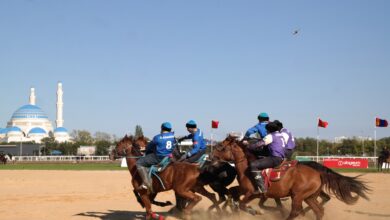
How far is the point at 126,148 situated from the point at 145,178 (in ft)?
4.85

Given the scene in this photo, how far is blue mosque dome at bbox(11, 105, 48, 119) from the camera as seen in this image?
13838 centimetres

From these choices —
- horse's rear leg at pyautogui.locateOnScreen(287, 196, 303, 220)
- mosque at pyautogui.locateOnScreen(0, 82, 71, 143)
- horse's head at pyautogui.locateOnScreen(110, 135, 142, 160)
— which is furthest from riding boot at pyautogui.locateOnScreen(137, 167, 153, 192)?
mosque at pyautogui.locateOnScreen(0, 82, 71, 143)

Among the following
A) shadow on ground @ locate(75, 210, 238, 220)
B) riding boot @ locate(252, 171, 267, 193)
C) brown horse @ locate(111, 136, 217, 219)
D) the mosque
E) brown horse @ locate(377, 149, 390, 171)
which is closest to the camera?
riding boot @ locate(252, 171, 267, 193)

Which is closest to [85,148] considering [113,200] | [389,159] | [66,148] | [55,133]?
[66,148]

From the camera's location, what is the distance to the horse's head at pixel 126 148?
1475cm

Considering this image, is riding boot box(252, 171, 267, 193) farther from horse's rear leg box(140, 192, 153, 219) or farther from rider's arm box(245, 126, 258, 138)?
horse's rear leg box(140, 192, 153, 219)

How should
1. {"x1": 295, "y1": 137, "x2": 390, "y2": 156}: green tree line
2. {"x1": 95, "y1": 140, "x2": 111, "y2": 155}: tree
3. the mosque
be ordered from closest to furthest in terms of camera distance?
{"x1": 295, "y1": 137, "x2": 390, "y2": 156}: green tree line → {"x1": 95, "y1": 140, "x2": 111, "y2": 155}: tree → the mosque

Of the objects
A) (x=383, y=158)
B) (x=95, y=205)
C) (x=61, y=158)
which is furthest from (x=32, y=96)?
(x=95, y=205)

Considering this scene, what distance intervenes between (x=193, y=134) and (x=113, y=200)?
7.14m

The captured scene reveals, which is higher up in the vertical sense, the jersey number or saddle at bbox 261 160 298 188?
the jersey number

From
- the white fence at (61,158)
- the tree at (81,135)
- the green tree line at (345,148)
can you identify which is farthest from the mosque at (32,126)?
the green tree line at (345,148)

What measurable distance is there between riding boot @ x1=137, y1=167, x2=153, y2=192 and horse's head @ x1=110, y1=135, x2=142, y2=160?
39.2 inches

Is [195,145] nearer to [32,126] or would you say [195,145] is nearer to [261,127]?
[261,127]

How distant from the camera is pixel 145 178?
13688 mm
